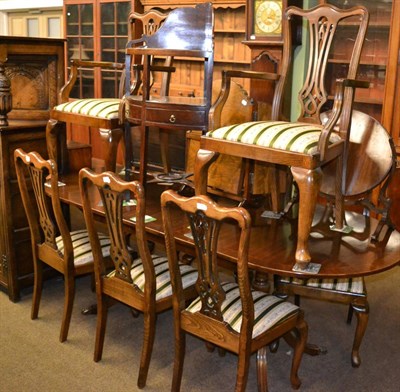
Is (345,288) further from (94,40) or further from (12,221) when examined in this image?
(94,40)

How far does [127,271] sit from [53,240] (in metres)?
0.58

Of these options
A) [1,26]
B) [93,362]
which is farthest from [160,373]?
[1,26]

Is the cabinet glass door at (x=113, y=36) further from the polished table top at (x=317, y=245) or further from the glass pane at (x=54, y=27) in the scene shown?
the polished table top at (x=317, y=245)

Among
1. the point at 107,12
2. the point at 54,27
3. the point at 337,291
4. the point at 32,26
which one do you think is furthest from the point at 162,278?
the point at 32,26

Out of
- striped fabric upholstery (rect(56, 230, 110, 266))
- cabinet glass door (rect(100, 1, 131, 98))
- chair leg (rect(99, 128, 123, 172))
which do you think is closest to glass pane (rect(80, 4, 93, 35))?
cabinet glass door (rect(100, 1, 131, 98))

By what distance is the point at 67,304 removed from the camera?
2730mm

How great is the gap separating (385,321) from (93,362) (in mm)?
1557

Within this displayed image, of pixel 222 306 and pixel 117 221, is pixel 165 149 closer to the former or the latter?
pixel 117 221

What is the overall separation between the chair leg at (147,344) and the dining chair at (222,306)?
0.47 feet

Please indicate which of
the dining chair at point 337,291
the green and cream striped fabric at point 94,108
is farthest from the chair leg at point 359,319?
the green and cream striped fabric at point 94,108

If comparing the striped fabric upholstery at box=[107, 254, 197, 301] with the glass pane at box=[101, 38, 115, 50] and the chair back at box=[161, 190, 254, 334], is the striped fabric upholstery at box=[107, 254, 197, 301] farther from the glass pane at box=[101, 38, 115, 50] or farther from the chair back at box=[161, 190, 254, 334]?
the glass pane at box=[101, 38, 115, 50]

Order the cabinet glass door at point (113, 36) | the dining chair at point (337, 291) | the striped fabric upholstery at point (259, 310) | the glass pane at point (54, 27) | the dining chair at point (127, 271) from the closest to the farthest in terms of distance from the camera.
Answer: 1. the striped fabric upholstery at point (259, 310)
2. the dining chair at point (127, 271)
3. the dining chair at point (337, 291)
4. the cabinet glass door at point (113, 36)
5. the glass pane at point (54, 27)

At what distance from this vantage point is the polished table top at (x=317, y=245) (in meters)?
2.14

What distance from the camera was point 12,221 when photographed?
10.4 ft
